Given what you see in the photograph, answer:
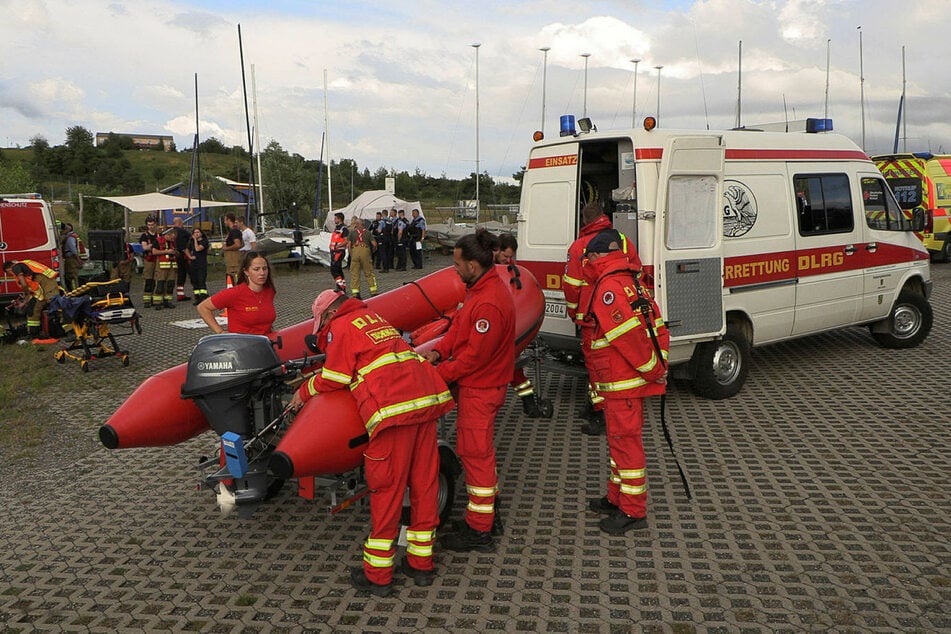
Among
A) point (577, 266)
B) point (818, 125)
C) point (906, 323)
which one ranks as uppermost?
point (818, 125)

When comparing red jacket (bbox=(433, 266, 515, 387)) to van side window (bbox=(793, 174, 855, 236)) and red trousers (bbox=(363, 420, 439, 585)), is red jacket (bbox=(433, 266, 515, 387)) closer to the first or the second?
red trousers (bbox=(363, 420, 439, 585))

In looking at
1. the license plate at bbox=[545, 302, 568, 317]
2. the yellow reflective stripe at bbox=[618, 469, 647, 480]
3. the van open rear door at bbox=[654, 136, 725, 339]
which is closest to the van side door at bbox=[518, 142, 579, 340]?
the license plate at bbox=[545, 302, 568, 317]

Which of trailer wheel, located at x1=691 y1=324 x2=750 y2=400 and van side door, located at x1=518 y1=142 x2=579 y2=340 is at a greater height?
van side door, located at x1=518 y1=142 x2=579 y2=340

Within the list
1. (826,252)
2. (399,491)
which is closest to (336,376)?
(399,491)

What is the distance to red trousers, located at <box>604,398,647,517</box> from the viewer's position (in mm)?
4359

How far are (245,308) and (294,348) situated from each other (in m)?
0.62

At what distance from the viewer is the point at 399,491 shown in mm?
3715

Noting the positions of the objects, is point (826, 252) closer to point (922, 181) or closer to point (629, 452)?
point (629, 452)

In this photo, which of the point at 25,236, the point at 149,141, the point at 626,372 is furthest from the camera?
the point at 149,141

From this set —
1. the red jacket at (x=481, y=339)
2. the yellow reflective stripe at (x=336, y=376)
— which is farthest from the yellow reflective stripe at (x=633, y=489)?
the yellow reflective stripe at (x=336, y=376)

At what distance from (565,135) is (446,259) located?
1649 centimetres

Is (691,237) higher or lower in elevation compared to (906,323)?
higher

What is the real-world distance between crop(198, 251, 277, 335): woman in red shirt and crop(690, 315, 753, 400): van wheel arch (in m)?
3.80

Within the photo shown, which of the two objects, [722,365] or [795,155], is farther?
[795,155]
